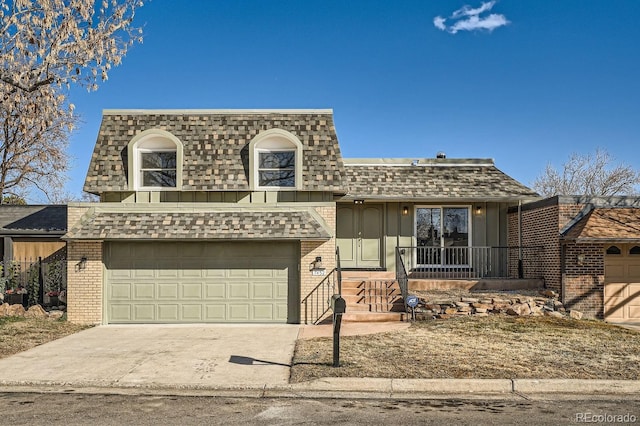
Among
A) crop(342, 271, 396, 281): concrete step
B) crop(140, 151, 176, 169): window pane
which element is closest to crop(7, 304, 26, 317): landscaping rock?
crop(140, 151, 176, 169): window pane

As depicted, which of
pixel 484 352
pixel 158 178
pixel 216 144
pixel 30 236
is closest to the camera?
pixel 484 352

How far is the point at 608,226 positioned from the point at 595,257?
95cm

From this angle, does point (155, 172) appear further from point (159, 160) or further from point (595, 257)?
point (595, 257)

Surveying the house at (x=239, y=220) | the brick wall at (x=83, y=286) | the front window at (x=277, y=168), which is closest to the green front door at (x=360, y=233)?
the house at (x=239, y=220)

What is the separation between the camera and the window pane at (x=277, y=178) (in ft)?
49.6

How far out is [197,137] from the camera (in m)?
15.4

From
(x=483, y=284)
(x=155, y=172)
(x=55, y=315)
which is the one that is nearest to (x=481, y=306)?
Result: (x=483, y=284)

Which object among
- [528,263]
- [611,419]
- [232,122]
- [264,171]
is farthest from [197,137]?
[611,419]

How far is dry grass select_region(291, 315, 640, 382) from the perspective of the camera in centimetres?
837

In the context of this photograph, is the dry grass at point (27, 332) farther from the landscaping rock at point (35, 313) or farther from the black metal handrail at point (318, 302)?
the black metal handrail at point (318, 302)

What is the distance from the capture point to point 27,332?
474 inches

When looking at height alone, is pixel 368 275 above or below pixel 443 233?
below

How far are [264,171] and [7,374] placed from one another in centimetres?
849

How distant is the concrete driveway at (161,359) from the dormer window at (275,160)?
4.39m
